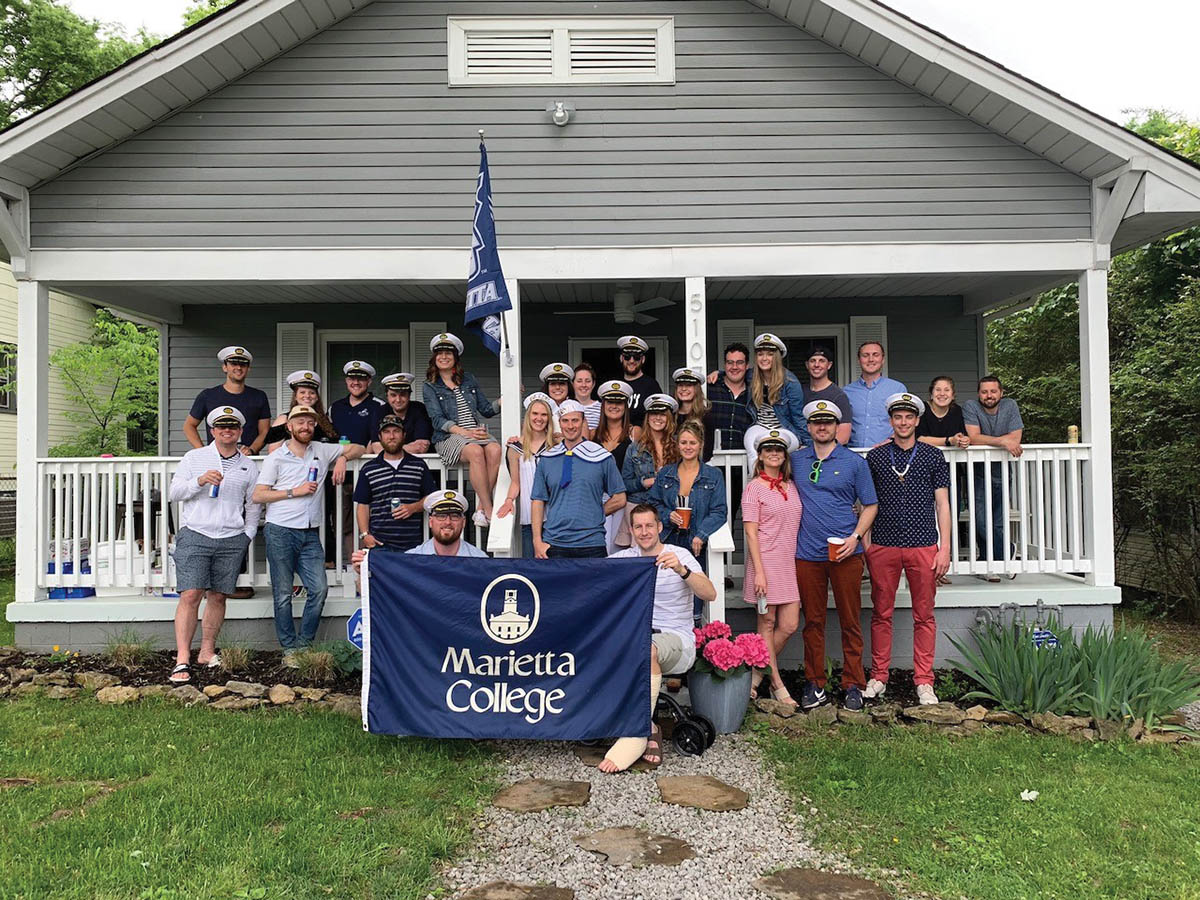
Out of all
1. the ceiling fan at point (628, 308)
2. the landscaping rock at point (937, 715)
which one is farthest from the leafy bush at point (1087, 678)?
the ceiling fan at point (628, 308)

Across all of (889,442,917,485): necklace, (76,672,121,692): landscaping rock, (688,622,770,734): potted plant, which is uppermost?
(889,442,917,485): necklace

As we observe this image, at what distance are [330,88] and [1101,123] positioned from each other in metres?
5.85

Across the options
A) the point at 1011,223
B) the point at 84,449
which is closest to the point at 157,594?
the point at 1011,223

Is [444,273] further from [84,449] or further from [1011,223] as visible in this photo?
[84,449]

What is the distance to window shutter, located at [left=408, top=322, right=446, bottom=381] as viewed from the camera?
8844mm

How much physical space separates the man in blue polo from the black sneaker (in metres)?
1.57

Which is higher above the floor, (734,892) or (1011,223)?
(1011,223)

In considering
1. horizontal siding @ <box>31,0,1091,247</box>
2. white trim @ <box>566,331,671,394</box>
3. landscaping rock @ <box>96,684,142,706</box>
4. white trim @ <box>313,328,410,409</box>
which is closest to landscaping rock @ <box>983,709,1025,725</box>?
horizontal siding @ <box>31,0,1091,247</box>

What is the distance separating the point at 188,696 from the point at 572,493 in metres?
2.88

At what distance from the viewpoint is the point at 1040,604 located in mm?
6277

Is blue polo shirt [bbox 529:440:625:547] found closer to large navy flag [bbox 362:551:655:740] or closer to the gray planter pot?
large navy flag [bbox 362:551:655:740]

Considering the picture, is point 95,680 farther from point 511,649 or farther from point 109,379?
point 109,379

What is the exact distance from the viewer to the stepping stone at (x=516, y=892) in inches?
121

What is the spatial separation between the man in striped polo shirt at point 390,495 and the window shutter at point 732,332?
173 inches
